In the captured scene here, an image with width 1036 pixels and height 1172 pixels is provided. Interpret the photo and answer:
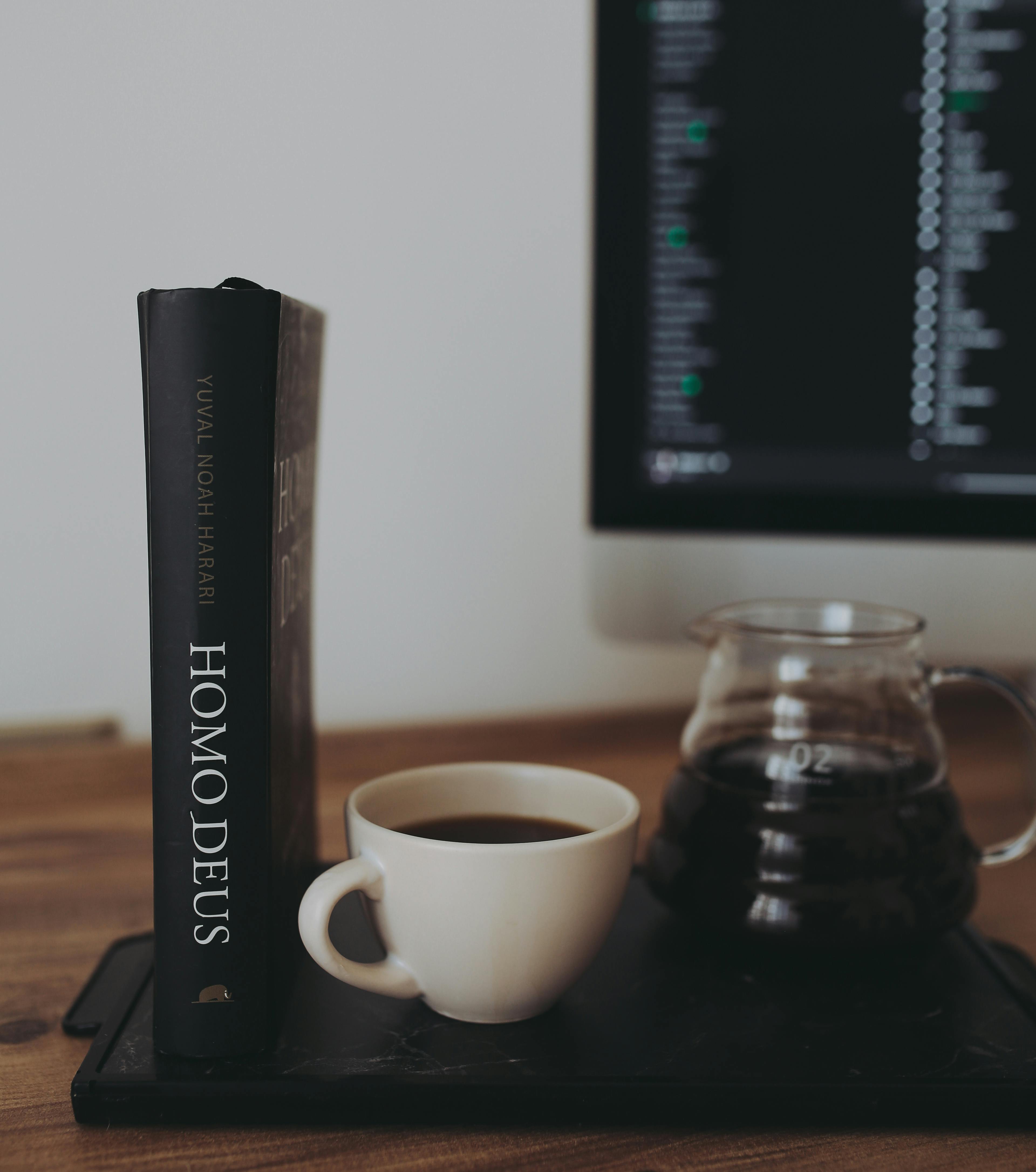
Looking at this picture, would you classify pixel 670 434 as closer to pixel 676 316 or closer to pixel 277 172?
pixel 676 316

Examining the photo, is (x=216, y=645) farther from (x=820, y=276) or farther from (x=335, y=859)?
(x=820, y=276)

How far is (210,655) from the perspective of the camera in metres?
0.31

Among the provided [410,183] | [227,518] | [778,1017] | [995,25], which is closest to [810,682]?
[778,1017]

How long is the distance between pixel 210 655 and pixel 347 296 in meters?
0.48

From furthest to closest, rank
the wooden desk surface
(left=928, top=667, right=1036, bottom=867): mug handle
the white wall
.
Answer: the white wall < (left=928, top=667, right=1036, bottom=867): mug handle < the wooden desk surface

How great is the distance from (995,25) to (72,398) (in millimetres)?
593

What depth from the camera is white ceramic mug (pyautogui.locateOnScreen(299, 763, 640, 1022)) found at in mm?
320

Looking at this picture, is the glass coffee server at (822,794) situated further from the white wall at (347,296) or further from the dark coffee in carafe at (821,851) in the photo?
the white wall at (347,296)

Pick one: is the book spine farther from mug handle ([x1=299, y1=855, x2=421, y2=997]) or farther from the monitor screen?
the monitor screen

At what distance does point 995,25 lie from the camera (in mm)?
511

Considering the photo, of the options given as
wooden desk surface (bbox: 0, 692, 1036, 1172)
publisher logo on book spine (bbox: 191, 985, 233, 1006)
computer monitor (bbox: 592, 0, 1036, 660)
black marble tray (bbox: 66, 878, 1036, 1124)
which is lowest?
wooden desk surface (bbox: 0, 692, 1036, 1172)

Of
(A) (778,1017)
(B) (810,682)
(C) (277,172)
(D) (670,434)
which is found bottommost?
(A) (778,1017)

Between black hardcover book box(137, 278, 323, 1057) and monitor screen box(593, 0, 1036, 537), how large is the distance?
0.26 metres

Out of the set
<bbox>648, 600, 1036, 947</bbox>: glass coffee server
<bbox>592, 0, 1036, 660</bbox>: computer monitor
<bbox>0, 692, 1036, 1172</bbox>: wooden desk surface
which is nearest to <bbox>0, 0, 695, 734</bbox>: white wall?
<bbox>0, 692, 1036, 1172</bbox>: wooden desk surface
